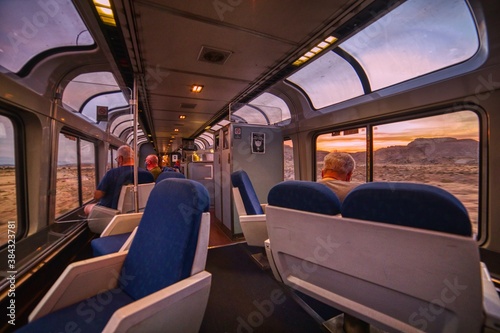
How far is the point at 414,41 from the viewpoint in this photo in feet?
8.52

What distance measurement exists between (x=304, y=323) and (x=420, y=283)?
133cm

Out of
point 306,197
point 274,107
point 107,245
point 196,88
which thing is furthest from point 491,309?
point 274,107

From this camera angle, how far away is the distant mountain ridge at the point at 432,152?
229 centimetres

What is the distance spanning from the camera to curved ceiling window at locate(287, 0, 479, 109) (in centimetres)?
216

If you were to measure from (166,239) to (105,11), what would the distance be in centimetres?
206

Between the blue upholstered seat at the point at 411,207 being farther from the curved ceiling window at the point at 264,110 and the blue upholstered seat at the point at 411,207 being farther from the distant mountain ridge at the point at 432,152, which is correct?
the curved ceiling window at the point at 264,110

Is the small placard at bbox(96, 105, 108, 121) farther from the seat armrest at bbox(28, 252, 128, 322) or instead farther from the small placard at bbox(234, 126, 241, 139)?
the seat armrest at bbox(28, 252, 128, 322)

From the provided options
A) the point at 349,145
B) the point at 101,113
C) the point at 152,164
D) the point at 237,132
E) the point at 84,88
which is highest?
the point at 84,88

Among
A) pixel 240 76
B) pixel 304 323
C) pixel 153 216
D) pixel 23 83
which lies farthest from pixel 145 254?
pixel 240 76

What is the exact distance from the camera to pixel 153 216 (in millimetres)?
1533

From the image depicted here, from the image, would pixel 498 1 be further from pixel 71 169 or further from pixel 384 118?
pixel 71 169

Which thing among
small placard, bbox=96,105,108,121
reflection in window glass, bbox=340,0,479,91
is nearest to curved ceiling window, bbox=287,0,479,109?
reflection in window glass, bbox=340,0,479,91

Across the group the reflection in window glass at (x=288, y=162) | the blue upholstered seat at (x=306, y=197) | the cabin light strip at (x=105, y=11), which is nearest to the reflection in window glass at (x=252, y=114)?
the reflection in window glass at (x=288, y=162)

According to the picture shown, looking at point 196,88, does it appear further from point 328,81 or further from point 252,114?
point 252,114
